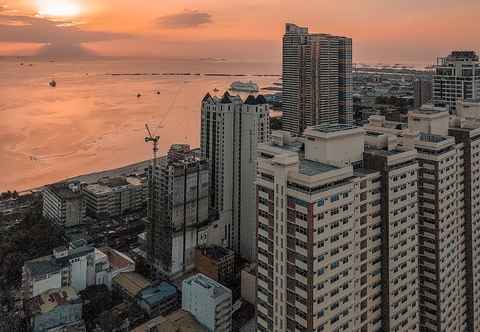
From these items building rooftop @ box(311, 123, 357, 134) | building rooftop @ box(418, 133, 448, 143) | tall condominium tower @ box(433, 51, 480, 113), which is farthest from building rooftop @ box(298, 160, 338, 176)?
tall condominium tower @ box(433, 51, 480, 113)

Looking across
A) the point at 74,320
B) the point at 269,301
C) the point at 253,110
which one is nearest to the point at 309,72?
the point at 253,110

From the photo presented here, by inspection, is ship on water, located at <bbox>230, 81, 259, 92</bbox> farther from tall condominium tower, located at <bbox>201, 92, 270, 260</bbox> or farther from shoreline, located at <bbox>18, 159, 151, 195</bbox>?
tall condominium tower, located at <bbox>201, 92, 270, 260</bbox>

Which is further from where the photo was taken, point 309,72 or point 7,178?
point 309,72

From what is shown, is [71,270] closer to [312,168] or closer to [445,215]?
[312,168]

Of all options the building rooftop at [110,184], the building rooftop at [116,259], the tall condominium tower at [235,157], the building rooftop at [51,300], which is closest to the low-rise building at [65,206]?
the building rooftop at [110,184]

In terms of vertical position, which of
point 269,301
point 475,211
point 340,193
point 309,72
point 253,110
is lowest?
point 269,301

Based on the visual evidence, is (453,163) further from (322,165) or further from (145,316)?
(145,316)
